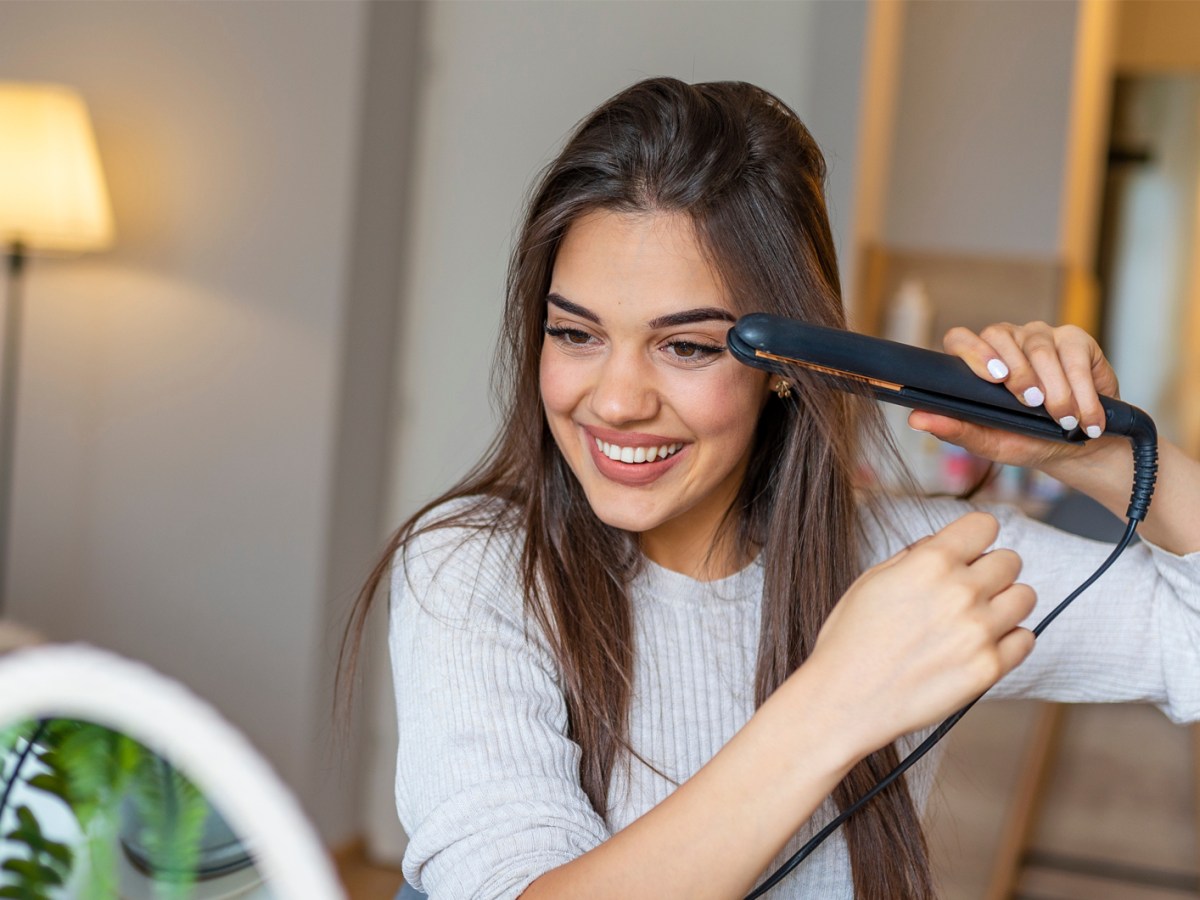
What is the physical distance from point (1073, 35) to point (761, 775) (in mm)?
2521

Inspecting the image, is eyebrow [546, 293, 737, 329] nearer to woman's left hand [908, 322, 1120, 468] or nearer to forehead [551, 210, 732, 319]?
forehead [551, 210, 732, 319]

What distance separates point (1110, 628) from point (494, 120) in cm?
151

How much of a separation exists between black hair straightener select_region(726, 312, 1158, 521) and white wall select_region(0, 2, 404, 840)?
1.51 meters

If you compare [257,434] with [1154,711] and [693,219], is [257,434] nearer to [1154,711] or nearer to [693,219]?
[693,219]

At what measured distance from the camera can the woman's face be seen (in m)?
0.81

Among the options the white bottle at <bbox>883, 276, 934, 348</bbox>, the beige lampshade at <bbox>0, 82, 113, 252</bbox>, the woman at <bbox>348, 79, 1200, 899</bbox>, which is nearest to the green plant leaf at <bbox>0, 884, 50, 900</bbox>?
the woman at <bbox>348, 79, 1200, 899</bbox>

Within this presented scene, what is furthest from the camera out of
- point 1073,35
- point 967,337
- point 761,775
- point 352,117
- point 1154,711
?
point 1154,711

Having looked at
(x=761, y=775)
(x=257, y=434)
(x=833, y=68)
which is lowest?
(x=257, y=434)

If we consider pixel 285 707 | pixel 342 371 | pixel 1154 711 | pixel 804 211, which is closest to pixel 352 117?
pixel 342 371

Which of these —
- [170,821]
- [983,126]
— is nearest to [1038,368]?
[170,821]

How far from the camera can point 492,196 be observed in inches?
86.4

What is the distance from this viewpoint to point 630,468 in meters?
0.84

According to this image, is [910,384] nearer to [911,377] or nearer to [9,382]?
[911,377]

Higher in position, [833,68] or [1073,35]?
[1073,35]
